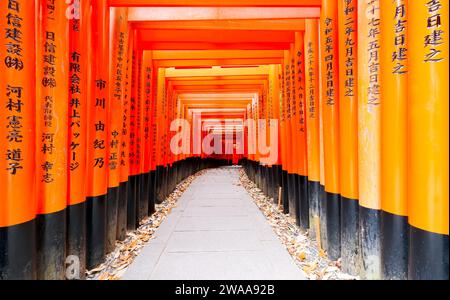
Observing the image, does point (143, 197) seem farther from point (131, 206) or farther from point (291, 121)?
point (291, 121)

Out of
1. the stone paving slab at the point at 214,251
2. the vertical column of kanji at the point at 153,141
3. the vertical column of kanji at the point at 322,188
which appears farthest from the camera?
the vertical column of kanji at the point at 153,141

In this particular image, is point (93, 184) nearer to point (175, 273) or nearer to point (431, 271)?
point (175, 273)

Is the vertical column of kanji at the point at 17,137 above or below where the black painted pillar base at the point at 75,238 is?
above

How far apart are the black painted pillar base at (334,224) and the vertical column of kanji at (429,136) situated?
156cm

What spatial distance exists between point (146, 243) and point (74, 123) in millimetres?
2173

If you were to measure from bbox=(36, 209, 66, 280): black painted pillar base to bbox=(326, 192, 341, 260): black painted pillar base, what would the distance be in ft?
9.88

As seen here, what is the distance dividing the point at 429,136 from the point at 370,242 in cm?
Result: 132

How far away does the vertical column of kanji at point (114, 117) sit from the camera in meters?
4.02

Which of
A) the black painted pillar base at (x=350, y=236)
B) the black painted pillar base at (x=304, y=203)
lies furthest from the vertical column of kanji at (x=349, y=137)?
the black painted pillar base at (x=304, y=203)

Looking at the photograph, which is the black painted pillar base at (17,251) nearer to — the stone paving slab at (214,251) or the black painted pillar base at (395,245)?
the stone paving slab at (214,251)

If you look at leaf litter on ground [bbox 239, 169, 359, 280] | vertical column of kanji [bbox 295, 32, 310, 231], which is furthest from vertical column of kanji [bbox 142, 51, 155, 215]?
vertical column of kanji [bbox 295, 32, 310, 231]
